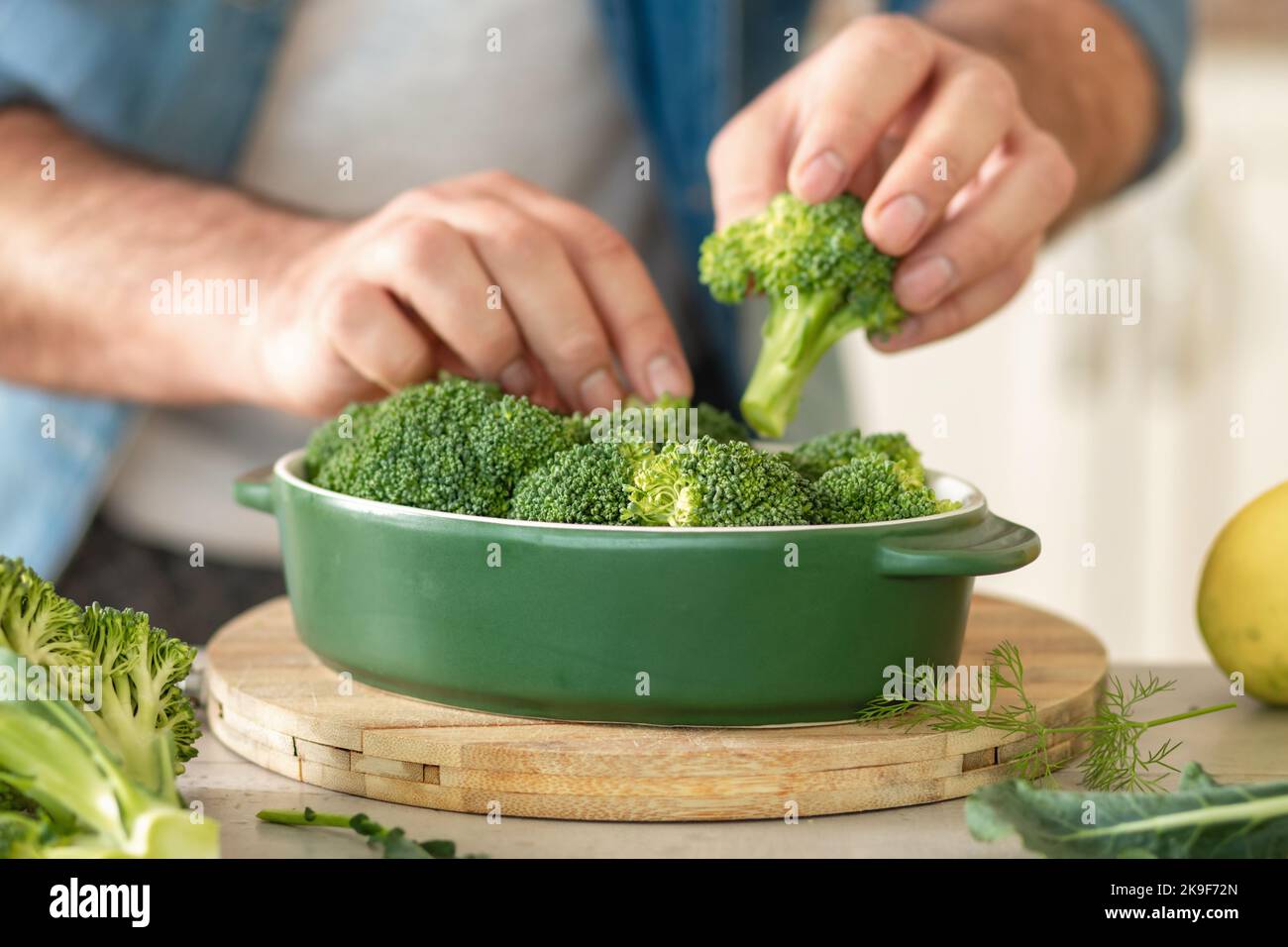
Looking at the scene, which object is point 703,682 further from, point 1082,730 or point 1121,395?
point 1121,395

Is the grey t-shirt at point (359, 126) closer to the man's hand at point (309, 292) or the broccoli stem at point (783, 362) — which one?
the man's hand at point (309, 292)

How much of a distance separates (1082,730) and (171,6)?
140 cm

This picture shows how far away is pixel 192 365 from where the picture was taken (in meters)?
1.49

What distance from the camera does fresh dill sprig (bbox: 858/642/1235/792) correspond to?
37.9 inches

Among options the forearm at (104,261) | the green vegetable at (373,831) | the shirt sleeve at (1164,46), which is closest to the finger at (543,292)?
the forearm at (104,261)

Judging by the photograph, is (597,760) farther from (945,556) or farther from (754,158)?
(754,158)

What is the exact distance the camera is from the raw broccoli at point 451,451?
3.31 feet

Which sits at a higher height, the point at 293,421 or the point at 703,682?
the point at 293,421

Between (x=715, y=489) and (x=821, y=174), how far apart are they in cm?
38

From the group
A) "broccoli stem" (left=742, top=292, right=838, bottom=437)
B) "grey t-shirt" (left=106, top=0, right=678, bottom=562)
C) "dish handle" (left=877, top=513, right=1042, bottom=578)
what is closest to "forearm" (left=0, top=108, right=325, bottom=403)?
"grey t-shirt" (left=106, top=0, right=678, bottom=562)

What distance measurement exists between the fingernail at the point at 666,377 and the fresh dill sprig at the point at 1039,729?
374mm

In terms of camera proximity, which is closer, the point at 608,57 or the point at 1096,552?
the point at 608,57

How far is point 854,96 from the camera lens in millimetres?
1197
